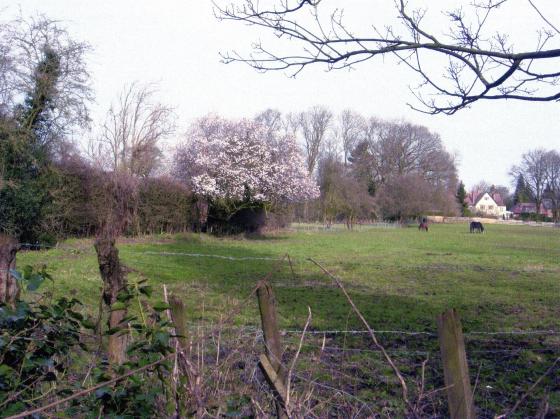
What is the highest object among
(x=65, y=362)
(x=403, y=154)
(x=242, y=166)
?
(x=403, y=154)

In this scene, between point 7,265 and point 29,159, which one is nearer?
point 7,265

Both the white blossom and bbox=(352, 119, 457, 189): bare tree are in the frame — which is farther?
bbox=(352, 119, 457, 189): bare tree

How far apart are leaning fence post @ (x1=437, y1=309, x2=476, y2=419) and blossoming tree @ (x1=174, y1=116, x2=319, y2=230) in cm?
2709

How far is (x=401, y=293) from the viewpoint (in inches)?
461

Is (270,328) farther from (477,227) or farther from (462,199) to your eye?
(462,199)

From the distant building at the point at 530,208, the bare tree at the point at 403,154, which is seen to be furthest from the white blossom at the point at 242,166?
the distant building at the point at 530,208

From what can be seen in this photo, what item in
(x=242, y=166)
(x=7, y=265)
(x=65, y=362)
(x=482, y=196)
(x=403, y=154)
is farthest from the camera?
(x=482, y=196)

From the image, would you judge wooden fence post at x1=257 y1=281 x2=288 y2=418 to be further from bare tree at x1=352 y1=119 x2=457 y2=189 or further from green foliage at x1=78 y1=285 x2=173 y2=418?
bare tree at x1=352 y1=119 x2=457 y2=189

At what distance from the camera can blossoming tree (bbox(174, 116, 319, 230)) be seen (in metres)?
29.9

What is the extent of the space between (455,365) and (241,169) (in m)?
28.1

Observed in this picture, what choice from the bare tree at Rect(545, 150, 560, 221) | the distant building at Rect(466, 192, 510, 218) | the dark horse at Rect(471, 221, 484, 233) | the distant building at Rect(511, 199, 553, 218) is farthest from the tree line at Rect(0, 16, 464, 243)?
the distant building at Rect(466, 192, 510, 218)

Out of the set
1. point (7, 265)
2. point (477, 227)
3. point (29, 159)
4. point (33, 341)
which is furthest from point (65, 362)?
point (477, 227)

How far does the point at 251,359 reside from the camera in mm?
2734

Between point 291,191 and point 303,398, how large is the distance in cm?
2909
